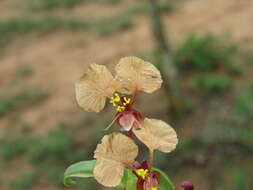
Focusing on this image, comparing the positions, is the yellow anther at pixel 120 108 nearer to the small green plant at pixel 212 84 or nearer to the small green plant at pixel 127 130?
the small green plant at pixel 127 130

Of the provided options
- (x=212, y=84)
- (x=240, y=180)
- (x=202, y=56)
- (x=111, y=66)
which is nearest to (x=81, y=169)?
(x=240, y=180)

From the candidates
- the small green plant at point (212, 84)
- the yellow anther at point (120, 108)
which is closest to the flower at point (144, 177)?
the yellow anther at point (120, 108)

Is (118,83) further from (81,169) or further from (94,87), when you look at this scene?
(81,169)

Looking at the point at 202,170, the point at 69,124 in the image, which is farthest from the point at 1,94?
the point at 202,170

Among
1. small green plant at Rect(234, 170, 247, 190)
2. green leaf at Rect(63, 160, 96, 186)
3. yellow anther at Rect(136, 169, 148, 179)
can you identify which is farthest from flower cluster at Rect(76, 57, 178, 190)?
small green plant at Rect(234, 170, 247, 190)

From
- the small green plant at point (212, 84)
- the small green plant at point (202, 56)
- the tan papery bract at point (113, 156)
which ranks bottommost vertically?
the small green plant at point (212, 84)

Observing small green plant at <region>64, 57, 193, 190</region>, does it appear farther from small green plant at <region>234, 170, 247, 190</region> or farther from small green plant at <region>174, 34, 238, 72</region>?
small green plant at <region>174, 34, 238, 72</region>

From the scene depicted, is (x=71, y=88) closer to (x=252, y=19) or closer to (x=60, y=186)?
(x=60, y=186)
